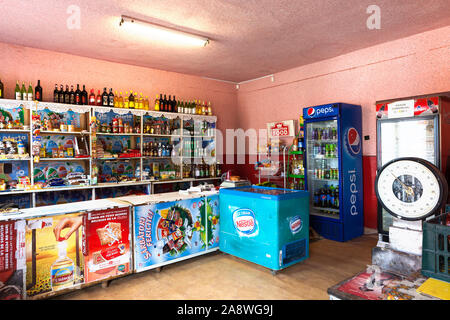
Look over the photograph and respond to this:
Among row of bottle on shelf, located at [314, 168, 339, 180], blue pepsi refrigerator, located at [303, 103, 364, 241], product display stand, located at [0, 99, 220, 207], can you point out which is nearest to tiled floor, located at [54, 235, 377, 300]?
blue pepsi refrigerator, located at [303, 103, 364, 241]

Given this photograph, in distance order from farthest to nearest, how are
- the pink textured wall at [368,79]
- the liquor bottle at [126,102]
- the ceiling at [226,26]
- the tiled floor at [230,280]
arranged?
the liquor bottle at [126,102]
the pink textured wall at [368,79]
the ceiling at [226,26]
the tiled floor at [230,280]

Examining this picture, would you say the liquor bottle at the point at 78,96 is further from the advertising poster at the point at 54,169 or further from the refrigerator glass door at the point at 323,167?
the refrigerator glass door at the point at 323,167

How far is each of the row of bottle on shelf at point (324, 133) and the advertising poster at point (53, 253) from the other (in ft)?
13.8

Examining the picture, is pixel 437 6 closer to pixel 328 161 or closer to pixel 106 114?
pixel 328 161

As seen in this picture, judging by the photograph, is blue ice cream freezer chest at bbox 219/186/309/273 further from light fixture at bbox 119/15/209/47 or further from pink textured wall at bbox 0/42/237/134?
pink textured wall at bbox 0/42/237/134

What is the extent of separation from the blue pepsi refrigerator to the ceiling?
1.23 metres

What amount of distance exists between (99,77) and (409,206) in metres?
5.81

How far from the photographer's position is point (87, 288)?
10.8ft

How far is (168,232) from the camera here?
3.75 m

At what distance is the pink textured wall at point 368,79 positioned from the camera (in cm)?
455

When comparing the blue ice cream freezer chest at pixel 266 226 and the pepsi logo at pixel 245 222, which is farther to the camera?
the pepsi logo at pixel 245 222

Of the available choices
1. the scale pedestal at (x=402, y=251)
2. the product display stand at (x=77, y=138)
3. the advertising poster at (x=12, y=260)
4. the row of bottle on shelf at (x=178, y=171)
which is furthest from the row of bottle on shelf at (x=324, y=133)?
the advertising poster at (x=12, y=260)

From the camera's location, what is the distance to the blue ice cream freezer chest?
3594 mm

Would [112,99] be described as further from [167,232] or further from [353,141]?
[353,141]
